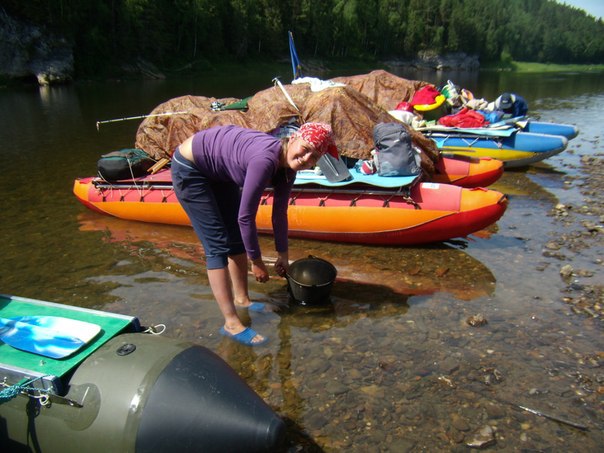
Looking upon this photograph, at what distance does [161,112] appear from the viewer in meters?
10.5

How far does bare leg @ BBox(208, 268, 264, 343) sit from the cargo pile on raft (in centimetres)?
318

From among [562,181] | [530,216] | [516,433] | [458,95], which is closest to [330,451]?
[516,433]

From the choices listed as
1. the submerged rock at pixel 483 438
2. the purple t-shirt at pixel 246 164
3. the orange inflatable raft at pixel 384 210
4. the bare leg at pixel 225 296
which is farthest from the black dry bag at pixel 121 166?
the submerged rock at pixel 483 438

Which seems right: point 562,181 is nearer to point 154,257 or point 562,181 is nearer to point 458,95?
point 458,95

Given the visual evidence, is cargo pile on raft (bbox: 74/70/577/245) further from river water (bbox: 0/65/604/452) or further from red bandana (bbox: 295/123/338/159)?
red bandana (bbox: 295/123/338/159)

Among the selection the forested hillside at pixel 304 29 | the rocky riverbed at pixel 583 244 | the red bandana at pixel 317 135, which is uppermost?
the forested hillside at pixel 304 29

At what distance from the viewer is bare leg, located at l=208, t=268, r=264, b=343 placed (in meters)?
4.38

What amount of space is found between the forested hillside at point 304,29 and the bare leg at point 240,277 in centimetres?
4756

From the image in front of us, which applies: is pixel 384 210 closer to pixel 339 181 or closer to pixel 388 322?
pixel 339 181

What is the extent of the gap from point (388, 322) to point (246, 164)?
268 cm

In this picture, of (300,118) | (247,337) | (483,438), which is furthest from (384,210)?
(483,438)

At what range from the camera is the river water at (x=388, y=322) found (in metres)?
3.80

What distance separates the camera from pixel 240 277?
5.18 meters

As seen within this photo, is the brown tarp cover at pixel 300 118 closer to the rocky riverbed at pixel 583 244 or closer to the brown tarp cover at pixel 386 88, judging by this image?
the rocky riverbed at pixel 583 244
